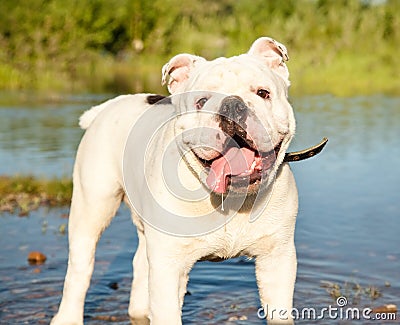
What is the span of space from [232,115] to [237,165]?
0.27m

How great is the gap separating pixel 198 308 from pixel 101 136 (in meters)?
1.53

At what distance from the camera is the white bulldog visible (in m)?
3.87

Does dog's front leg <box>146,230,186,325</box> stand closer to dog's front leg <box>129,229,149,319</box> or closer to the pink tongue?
the pink tongue

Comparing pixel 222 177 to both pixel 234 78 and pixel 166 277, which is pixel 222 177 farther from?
pixel 166 277

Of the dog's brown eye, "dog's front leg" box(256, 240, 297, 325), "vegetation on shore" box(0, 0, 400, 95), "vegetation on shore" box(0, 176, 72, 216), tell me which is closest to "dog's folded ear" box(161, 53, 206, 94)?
the dog's brown eye

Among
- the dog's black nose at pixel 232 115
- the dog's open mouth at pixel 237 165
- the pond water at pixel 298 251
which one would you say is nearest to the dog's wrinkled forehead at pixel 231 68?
the dog's black nose at pixel 232 115

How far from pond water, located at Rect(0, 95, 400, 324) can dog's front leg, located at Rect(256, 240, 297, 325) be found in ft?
3.91

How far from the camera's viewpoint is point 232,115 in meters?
3.77

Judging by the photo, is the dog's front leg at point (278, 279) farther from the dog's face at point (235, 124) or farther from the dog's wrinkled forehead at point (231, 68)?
the dog's wrinkled forehead at point (231, 68)

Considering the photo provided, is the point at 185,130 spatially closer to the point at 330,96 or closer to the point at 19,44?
the point at 330,96

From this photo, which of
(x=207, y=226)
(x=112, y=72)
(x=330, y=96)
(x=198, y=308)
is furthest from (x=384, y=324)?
(x=112, y=72)

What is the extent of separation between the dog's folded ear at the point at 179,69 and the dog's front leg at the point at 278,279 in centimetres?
105

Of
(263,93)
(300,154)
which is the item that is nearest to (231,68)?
(263,93)

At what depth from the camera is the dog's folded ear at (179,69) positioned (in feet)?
14.1
